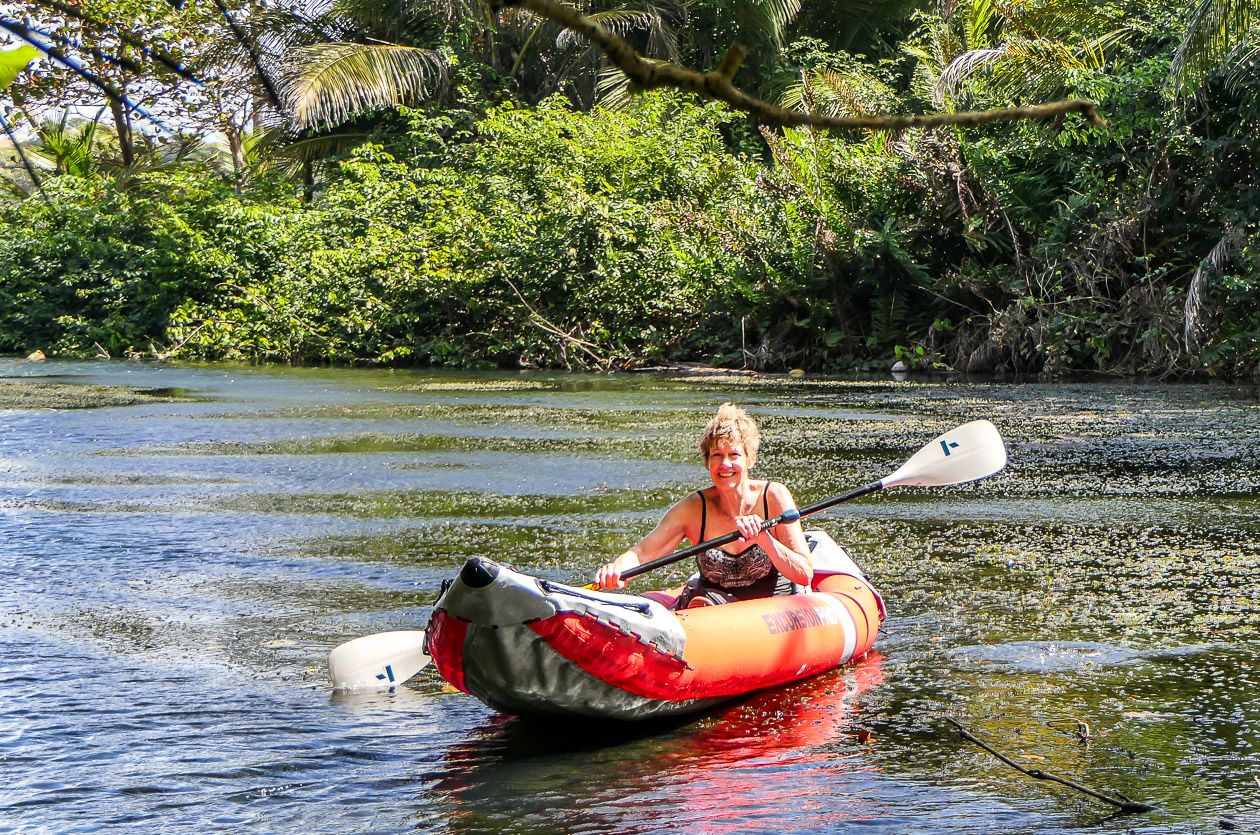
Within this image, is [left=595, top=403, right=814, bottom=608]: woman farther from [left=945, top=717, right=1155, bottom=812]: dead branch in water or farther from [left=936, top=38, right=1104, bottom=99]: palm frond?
[left=936, top=38, right=1104, bottom=99]: palm frond

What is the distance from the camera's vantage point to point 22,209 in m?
27.4

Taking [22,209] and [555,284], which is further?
[22,209]

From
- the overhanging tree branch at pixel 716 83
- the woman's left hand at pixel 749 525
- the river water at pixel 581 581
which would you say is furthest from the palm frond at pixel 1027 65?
the overhanging tree branch at pixel 716 83

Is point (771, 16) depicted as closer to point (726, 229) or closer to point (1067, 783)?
point (726, 229)

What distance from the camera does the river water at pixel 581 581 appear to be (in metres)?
3.88

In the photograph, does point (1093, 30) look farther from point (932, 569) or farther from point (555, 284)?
point (932, 569)

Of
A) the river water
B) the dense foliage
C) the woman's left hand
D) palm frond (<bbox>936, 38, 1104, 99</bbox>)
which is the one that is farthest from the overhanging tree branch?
palm frond (<bbox>936, 38, 1104, 99</bbox>)

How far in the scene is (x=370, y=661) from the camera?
4773mm

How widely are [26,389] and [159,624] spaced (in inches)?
501

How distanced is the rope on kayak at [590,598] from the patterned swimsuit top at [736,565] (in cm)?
91

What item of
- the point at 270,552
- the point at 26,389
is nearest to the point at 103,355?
the point at 26,389

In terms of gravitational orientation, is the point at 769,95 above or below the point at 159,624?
above

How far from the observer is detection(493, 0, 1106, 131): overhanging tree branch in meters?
1.22

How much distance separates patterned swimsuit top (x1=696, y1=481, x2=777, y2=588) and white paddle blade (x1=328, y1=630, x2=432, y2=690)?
42.7 inches
